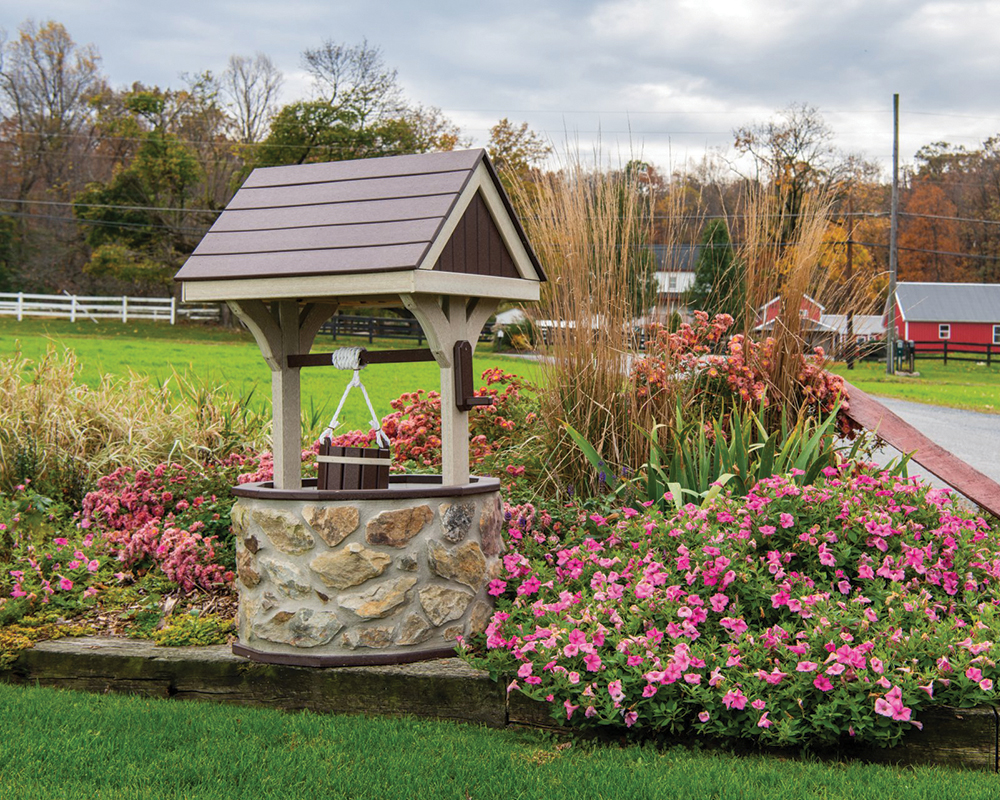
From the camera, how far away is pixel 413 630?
3.52 metres

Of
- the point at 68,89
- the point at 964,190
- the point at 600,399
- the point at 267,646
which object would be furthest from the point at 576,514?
the point at 964,190

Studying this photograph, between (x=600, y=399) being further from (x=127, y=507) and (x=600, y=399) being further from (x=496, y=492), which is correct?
(x=127, y=507)

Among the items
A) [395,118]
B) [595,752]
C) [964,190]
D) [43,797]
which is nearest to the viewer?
[43,797]

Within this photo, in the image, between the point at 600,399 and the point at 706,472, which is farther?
the point at 600,399

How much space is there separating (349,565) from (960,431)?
433 inches

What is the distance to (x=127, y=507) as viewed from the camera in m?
5.16

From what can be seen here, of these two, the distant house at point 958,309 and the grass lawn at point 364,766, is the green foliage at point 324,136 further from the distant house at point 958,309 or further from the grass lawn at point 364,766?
the grass lawn at point 364,766

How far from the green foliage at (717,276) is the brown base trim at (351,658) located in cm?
259

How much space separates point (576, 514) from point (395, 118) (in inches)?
1175

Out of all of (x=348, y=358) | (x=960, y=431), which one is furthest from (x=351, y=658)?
(x=960, y=431)

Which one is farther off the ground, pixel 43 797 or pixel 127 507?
pixel 127 507

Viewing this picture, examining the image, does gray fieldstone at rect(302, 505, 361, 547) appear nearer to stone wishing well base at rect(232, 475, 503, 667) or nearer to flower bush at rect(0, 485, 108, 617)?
stone wishing well base at rect(232, 475, 503, 667)

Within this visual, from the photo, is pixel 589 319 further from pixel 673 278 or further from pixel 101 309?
pixel 101 309

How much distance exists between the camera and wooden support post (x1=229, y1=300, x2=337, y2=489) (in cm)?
385
